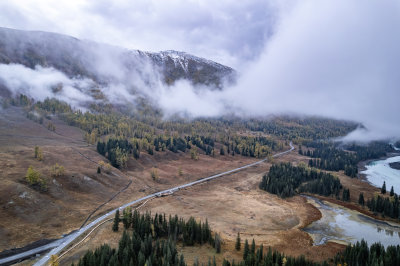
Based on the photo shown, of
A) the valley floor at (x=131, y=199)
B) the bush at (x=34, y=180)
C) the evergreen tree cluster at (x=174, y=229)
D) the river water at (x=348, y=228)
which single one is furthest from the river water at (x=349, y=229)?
the bush at (x=34, y=180)

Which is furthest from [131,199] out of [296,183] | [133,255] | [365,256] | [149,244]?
[296,183]

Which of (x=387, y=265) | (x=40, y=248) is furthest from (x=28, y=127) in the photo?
(x=387, y=265)

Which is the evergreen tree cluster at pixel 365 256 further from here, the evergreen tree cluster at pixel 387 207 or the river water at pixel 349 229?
the evergreen tree cluster at pixel 387 207

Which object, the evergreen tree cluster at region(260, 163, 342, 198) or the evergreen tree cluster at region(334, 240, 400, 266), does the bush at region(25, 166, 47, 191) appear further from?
the evergreen tree cluster at region(260, 163, 342, 198)

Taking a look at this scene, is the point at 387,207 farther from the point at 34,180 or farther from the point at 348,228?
the point at 34,180

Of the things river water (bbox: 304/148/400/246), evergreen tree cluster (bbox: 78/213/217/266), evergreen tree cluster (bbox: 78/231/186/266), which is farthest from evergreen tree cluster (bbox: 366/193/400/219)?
evergreen tree cluster (bbox: 78/231/186/266)

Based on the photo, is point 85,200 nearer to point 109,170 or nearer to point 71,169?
point 71,169
